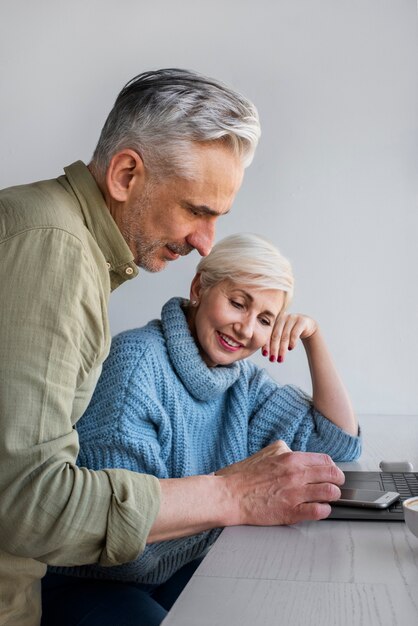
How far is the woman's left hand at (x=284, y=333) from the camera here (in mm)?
1772

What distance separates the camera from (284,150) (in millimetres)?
2281

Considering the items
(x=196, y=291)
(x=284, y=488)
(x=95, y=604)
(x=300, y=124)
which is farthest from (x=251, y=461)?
(x=300, y=124)

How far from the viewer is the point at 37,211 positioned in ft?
3.27

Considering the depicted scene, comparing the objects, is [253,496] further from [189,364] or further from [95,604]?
[189,364]

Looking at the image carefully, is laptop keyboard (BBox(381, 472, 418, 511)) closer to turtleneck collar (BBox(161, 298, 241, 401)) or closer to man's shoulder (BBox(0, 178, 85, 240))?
turtleneck collar (BBox(161, 298, 241, 401))

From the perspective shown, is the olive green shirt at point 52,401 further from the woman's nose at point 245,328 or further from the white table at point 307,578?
the woman's nose at point 245,328

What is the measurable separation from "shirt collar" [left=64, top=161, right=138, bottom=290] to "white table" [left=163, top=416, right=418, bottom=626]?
1.31 feet

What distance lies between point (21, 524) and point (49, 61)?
1708mm

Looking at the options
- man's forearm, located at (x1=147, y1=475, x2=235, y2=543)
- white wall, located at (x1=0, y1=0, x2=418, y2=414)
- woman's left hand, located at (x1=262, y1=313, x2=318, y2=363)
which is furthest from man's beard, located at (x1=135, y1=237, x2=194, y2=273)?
white wall, located at (x1=0, y1=0, x2=418, y2=414)

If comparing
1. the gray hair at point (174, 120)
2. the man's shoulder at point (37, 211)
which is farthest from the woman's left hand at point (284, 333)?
the man's shoulder at point (37, 211)

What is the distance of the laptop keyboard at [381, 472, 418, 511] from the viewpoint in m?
1.26

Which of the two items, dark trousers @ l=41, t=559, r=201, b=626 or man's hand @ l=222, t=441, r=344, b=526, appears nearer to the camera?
man's hand @ l=222, t=441, r=344, b=526

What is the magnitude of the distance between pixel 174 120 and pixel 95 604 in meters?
0.79

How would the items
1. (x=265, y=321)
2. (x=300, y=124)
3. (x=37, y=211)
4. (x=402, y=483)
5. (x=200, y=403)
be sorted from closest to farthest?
(x=37, y=211) < (x=402, y=483) < (x=200, y=403) < (x=265, y=321) < (x=300, y=124)
